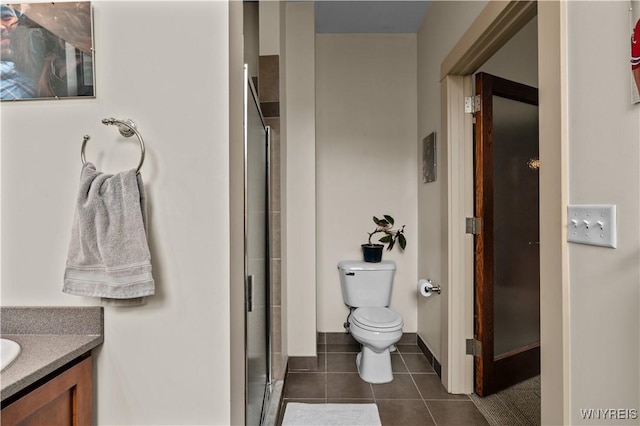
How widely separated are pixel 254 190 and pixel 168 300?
28.6 inches

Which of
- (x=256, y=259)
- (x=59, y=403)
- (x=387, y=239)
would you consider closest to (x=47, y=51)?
(x=59, y=403)

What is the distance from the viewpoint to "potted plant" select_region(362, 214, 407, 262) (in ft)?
9.26

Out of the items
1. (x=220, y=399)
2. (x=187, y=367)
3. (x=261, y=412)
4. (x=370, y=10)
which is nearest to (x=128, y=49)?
(x=187, y=367)

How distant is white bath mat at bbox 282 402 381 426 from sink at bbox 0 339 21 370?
1.41m

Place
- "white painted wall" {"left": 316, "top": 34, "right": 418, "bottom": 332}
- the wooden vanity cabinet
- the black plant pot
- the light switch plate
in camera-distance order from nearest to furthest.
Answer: the wooden vanity cabinet < the light switch plate < the black plant pot < "white painted wall" {"left": 316, "top": 34, "right": 418, "bottom": 332}

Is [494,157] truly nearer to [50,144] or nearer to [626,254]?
[626,254]

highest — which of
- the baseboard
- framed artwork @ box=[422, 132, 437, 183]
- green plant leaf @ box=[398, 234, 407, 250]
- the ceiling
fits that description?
the ceiling

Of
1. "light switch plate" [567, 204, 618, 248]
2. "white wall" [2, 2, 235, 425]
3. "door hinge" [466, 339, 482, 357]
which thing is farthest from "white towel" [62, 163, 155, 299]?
"door hinge" [466, 339, 482, 357]

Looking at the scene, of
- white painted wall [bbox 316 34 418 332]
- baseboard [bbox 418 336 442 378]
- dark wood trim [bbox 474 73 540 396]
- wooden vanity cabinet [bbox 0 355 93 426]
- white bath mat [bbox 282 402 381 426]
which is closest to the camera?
wooden vanity cabinet [bbox 0 355 93 426]

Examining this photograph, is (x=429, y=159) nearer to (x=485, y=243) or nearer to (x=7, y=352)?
(x=485, y=243)

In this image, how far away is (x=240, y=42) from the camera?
1034mm

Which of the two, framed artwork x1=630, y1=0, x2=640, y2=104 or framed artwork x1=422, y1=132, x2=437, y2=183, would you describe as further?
framed artwork x1=422, y1=132, x2=437, y2=183

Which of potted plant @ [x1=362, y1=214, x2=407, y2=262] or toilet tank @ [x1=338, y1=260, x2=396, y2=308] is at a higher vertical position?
potted plant @ [x1=362, y1=214, x2=407, y2=262]

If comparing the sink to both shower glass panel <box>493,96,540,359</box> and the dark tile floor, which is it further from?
shower glass panel <box>493,96,540,359</box>
